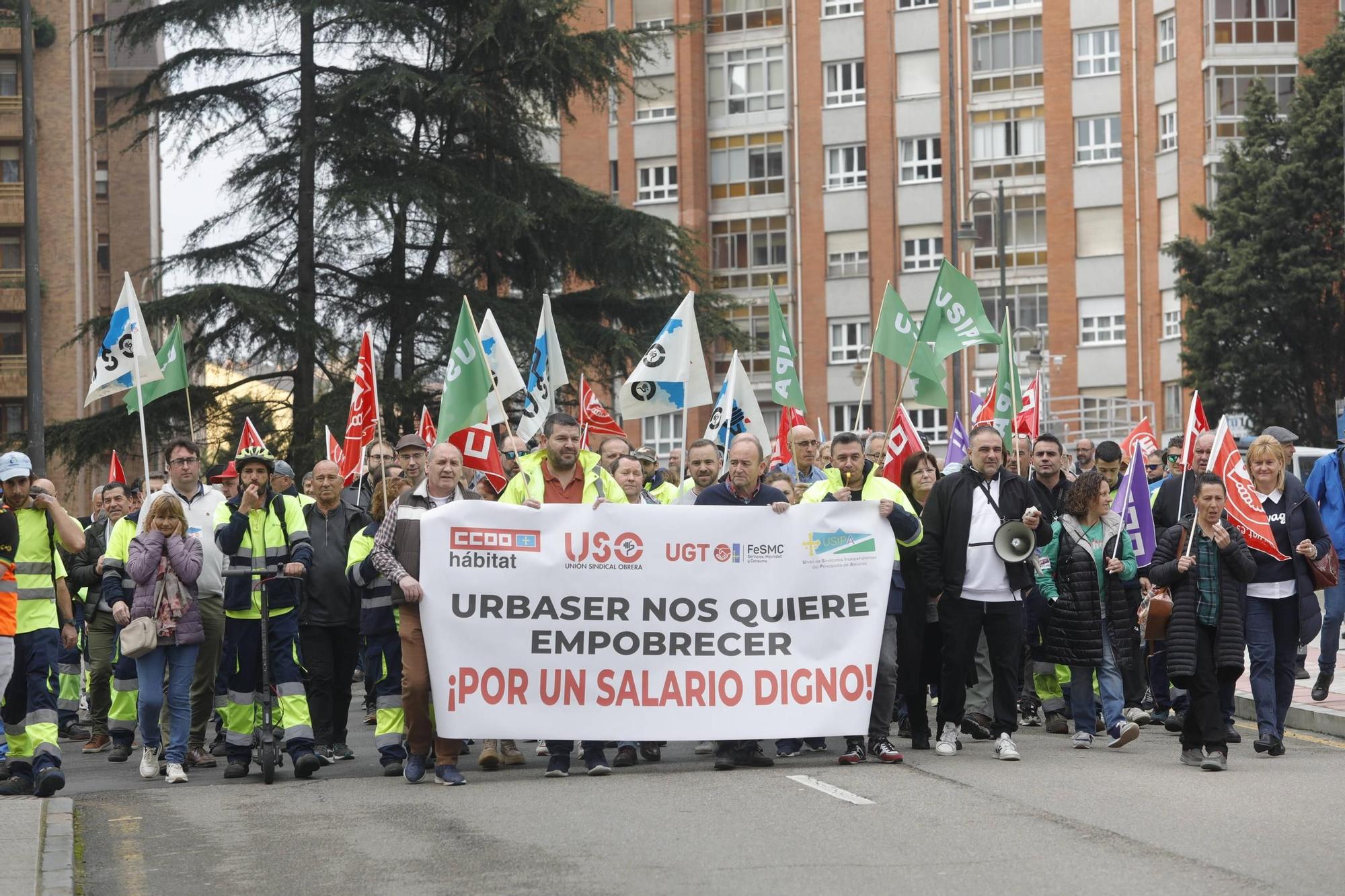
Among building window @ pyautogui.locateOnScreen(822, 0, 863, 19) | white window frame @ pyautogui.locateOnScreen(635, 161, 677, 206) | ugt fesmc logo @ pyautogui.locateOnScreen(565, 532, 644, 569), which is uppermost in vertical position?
building window @ pyautogui.locateOnScreen(822, 0, 863, 19)

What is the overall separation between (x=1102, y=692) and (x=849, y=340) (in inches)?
2084

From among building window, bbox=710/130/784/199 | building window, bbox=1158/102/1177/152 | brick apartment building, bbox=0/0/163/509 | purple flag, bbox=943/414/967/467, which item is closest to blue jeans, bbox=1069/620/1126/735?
purple flag, bbox=943/414/967/467

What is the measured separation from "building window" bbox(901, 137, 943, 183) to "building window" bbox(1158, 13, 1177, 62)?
26.2 ft

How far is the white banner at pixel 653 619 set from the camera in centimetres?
1151

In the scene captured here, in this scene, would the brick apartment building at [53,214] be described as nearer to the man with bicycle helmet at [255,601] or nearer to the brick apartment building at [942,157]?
the brick apartment building at [942,157]

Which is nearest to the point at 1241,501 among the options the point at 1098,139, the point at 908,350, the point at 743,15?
the point at 908,350

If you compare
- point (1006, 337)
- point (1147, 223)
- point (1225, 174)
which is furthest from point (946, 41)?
point (1006, 337)

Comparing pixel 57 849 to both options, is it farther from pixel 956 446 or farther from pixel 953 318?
pixel 956 446

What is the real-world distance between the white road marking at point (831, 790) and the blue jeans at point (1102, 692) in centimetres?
246

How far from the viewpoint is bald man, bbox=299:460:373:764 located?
12.7 m

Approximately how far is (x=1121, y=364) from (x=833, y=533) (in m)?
51.4

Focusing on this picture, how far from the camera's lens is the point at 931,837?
28.6 feet

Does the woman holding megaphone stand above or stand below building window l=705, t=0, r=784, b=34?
below

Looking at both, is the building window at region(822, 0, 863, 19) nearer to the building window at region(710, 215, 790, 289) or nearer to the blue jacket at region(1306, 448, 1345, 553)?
the building window at region(710, 215, 790, 289)
